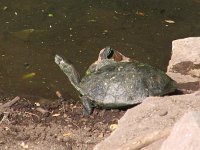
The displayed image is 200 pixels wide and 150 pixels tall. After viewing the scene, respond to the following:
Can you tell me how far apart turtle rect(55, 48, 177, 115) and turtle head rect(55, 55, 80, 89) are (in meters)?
0.22

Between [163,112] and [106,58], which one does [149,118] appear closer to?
[163,112]

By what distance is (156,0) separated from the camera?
31.5ft

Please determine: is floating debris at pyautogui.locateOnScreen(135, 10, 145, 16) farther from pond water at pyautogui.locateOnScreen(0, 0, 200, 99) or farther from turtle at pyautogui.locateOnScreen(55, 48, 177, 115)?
turtle at pyautogui.locateOnScreen(55, 48, 177, 115)

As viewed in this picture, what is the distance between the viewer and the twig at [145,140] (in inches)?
183

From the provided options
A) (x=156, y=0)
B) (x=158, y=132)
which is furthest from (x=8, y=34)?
(x=158, y=132)

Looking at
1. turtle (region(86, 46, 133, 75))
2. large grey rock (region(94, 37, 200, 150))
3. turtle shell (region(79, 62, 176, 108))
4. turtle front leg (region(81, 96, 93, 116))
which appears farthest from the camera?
turtle (region(86, 46, 133, 75))

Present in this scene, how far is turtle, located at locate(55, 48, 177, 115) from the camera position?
5.94 m

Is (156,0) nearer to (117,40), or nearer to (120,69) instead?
(117,40)

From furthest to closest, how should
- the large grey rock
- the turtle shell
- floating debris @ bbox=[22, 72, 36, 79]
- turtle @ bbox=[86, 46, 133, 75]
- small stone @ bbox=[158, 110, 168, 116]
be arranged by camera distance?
floating debris @ bbox=[22, 72, 36, 79] → turtle @ bbox=[86, 46, 133, 75] → the turtle shell → small stone @ bbox=[158, 110, 168, 116] → the large grey rock

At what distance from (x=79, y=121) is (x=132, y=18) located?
3373mm

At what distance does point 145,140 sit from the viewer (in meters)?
4.68

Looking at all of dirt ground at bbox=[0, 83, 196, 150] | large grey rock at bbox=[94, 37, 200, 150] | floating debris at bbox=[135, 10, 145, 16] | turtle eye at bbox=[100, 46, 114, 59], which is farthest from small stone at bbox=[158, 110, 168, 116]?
floating debris at bbox=[135, 10, 145, 16]

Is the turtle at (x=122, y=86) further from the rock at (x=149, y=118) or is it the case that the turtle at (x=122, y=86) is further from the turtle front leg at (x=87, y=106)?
the rock at (x=149, y=118)

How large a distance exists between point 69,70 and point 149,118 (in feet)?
5.64
